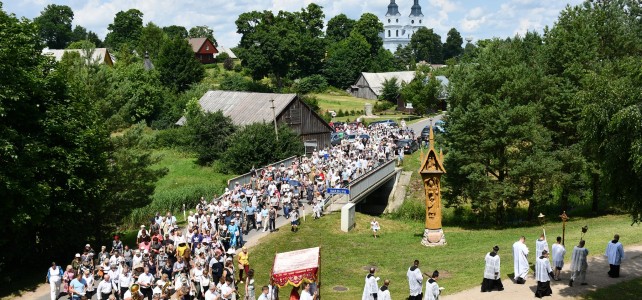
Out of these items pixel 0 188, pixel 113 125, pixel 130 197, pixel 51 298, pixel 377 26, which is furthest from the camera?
pixel 377 26

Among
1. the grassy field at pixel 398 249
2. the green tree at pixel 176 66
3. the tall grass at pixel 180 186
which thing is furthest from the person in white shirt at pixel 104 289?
the green tree at pixel 176 66

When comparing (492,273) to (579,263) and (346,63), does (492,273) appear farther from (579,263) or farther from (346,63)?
(346,63)

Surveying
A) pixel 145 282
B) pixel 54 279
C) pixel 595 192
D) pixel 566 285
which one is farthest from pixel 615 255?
pixel 54 279

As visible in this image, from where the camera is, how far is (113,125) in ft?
109

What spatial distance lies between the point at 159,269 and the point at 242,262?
264 cm

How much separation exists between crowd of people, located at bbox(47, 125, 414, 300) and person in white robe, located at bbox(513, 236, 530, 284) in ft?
21.4

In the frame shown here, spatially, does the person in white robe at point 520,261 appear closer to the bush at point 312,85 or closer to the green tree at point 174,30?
the bush at point 312,85

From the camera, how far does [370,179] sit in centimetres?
3791

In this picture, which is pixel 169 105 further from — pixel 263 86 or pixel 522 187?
pixel 522 187

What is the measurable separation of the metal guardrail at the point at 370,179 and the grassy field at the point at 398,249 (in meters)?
1.62

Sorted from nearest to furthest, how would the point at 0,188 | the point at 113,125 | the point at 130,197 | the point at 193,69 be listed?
the point at 0,188
the point at 130,197
the point at 113,125
the point at 193,69

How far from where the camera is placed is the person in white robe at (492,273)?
18.2m

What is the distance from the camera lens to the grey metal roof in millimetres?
53487

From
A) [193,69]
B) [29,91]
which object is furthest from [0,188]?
[193,69]
